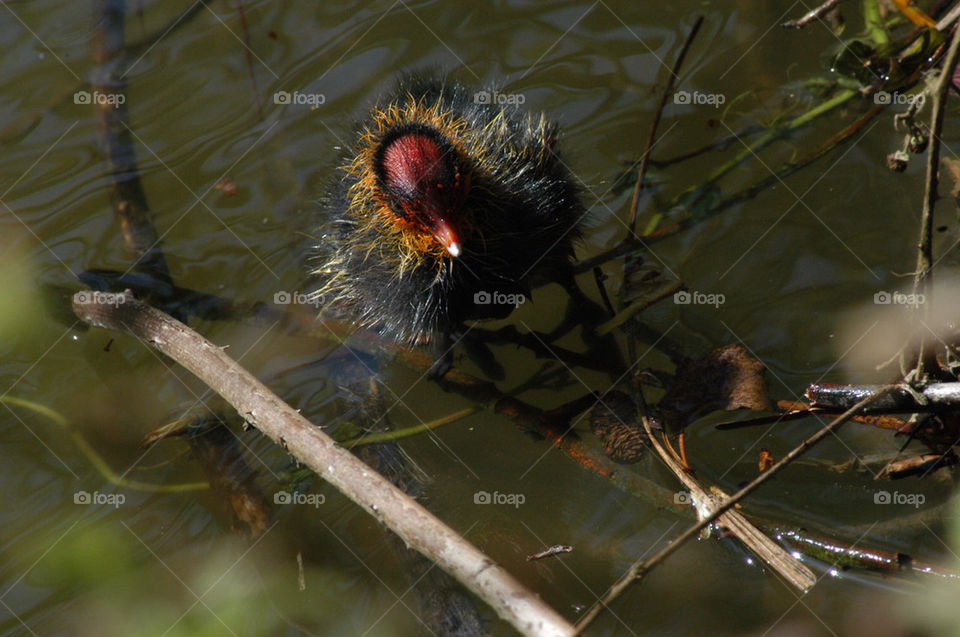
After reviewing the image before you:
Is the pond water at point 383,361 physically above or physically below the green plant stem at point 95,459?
above

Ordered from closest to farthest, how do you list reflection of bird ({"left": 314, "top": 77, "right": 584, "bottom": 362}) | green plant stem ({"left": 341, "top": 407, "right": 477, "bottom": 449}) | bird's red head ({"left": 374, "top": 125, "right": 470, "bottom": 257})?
bird's red head ({"left": 374, "top": 125, "right": 470, "bottom": 257}) < reflection of bird ({"left": 314, "top": 77, "right": 584, "bottom": 362}) < green plant stem ({"left": 341, "top": 407, "right": 477, "bottom": 449})

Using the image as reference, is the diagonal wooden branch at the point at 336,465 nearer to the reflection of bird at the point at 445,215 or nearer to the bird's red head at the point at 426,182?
the reflection of bird at the point at 445,215

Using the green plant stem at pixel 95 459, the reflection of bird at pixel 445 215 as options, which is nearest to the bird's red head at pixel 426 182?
the reflection of bird at pixel 445 215

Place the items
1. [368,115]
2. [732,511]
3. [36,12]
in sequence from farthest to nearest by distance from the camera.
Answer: [36,12] → [368,115] → [732,511]

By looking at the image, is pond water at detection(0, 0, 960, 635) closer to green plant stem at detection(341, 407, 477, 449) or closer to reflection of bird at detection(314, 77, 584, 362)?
green plant stem at detection(341, 407, 477, 449)

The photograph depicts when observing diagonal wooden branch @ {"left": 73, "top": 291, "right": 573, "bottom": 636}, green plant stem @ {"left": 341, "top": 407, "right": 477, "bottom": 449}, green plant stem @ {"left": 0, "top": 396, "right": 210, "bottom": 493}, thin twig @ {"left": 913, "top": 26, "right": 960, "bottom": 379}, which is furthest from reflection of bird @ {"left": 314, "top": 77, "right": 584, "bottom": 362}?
thin twig @ {"left": 913, "top": 26, "right": 960, "bottom": 379}

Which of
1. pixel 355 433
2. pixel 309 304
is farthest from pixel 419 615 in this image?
pixel 309 304

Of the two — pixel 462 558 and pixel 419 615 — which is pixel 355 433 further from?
pixel 462 558
